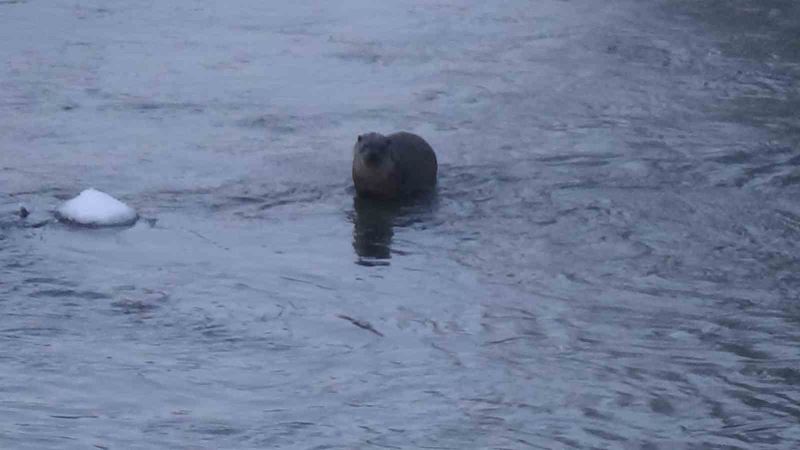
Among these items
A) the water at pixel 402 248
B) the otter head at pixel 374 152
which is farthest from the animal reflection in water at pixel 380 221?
the otter head at pixel 374 152

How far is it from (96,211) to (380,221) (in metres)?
1.73

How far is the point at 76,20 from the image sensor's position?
1593 cm

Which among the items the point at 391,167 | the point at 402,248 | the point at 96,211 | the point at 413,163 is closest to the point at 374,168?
the point at 391,167

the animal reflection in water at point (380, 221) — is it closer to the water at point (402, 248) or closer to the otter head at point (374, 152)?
the water at point (402, 248)

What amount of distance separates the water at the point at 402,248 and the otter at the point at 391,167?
0.50 feet

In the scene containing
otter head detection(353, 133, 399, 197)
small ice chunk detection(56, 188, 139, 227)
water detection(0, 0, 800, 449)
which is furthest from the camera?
otter head detection(353, 133, 399, 197)

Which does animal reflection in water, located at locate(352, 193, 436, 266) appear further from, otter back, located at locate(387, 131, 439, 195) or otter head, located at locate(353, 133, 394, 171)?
otter head, located at locate(353, 133, 394, 171)

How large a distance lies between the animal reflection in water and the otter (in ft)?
0.24

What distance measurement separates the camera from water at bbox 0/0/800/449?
6.34 metres

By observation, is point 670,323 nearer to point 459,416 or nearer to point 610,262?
point 610,262

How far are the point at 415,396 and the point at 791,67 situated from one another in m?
8.83

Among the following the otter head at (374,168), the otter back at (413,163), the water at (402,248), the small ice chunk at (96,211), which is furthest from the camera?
the otter back at (413,163)

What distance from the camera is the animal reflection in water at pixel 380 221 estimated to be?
8672mm

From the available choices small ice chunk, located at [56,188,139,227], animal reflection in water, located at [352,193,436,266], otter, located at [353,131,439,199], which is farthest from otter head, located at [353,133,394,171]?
small ice chunk, located at [56,188,139,227]
